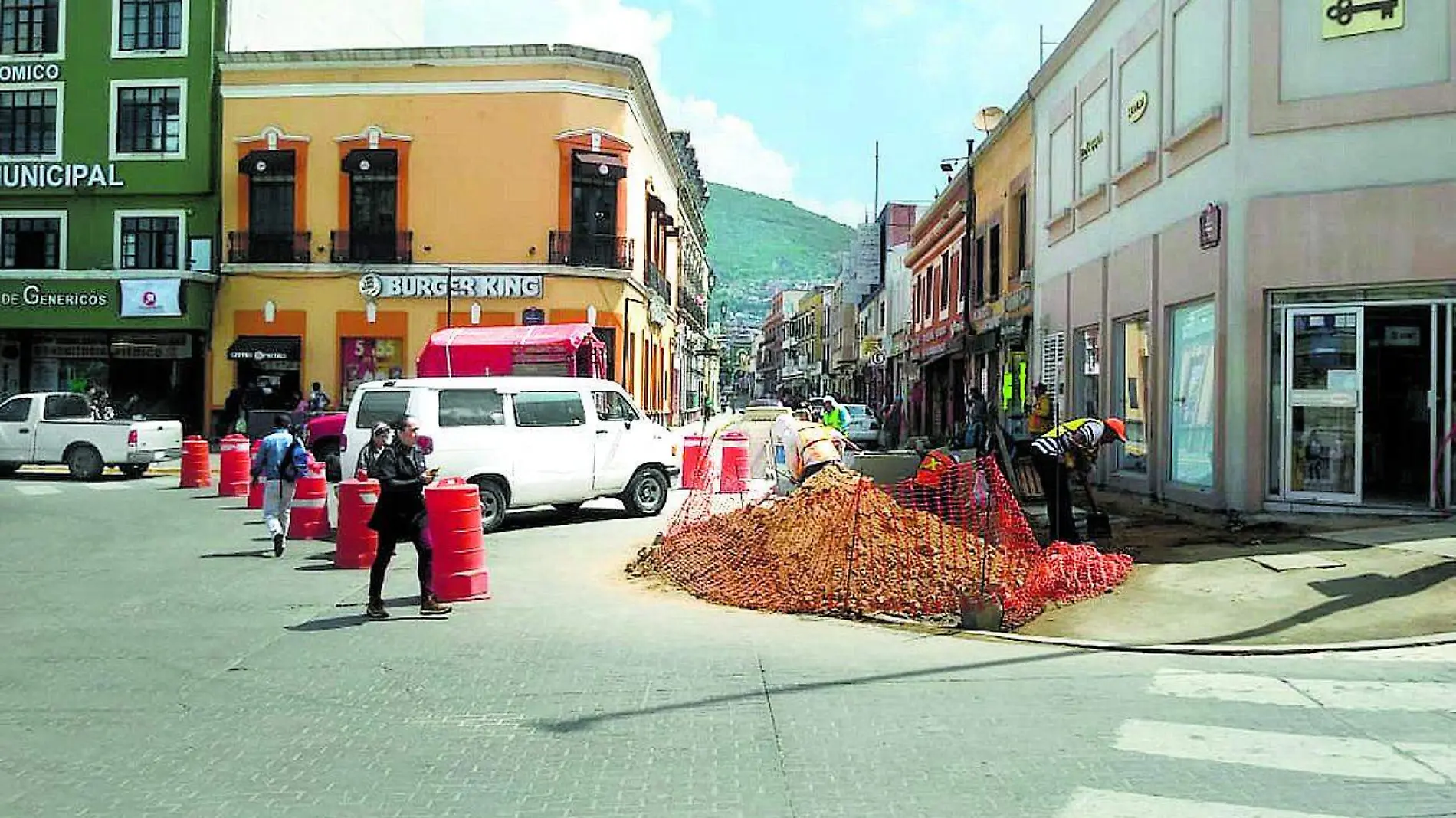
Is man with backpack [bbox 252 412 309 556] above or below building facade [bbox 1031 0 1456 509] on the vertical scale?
below

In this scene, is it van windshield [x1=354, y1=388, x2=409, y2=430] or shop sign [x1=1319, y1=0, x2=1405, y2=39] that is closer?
shop sign [x1=1319, y1=0, x2=1405, y2=39]

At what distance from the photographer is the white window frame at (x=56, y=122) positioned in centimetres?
3719

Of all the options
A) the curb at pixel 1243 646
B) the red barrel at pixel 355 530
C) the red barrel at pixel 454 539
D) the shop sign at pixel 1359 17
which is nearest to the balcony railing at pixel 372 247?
the red barrel at pixel 355 530

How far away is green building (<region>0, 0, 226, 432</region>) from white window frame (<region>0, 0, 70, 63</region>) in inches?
1.3

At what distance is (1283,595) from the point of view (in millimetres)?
10148

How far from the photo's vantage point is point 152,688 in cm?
760

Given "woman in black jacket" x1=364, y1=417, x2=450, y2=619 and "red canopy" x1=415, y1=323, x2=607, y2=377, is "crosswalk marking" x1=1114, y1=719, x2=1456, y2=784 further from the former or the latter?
"red canopy" x1=415, y1=323, x2=607, y2=377

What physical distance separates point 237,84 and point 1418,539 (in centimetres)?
3466

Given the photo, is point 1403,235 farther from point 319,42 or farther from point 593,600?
point 319,42

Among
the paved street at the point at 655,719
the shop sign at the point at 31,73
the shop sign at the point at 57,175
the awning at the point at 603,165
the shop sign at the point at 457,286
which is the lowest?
the paved street at the point at 655,719

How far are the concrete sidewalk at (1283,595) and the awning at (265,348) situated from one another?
2983cm

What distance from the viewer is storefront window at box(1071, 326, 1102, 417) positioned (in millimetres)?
20953

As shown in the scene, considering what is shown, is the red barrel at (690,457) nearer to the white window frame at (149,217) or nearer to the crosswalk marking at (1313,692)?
the crosswalk marking at (1313,692)

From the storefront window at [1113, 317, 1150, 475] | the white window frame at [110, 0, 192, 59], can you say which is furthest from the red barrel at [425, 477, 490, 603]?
the white window frame at [110, 0, 192, 59]
